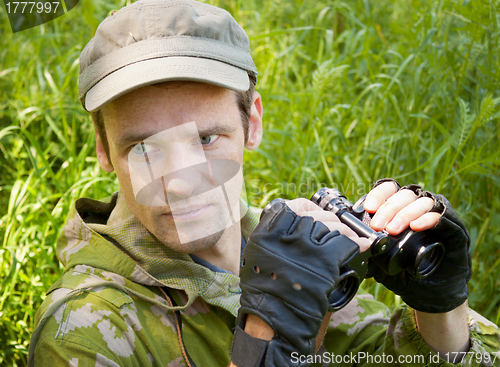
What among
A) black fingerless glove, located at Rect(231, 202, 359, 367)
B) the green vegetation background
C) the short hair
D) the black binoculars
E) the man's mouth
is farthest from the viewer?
the green vegetation background

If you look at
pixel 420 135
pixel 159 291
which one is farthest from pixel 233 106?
pixel 420 135

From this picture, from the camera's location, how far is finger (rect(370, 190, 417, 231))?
140cm

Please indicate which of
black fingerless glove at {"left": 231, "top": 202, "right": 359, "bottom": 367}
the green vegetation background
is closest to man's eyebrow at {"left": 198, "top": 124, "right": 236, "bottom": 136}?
black fingerless glove at {"left": 231, "top": 202, "right": 359, "bottom": 367}

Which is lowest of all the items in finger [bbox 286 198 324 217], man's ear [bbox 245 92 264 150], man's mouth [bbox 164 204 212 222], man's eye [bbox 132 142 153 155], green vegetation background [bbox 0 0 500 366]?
green vegetation background [bbox 0 0 500 366]

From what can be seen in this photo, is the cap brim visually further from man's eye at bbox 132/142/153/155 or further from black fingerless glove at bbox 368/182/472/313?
black fingerless glove at bbox 368/182/472/313

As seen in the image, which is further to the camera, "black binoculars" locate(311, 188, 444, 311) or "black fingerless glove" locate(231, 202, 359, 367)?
"black binoculars" locate(311, 188, 444, 311)

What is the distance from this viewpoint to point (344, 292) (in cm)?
124

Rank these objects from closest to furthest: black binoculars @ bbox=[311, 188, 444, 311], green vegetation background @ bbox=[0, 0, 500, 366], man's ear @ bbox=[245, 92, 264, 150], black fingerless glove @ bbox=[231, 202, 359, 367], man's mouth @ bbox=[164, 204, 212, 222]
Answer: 1. black fingerless glove @ bbox=[231, 202, 359, 367]
2. black binoculars @ bbox=[311, 188, 444, 311]
3. man's mouth @ bbox=[164, 204, 212, 222]
4. man's ear @ bbox=[245, 92, 264, 150]
5. green vegetation background @ bbox=[0, 0, 500, 366]

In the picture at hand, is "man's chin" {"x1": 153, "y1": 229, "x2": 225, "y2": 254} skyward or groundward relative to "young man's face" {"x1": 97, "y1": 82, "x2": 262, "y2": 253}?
groundward

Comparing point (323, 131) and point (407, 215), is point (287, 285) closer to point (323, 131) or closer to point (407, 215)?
point (407, 215)

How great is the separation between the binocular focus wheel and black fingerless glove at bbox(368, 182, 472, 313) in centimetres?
31

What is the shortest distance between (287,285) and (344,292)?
0.71ft

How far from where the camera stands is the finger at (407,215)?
1380 millimetres

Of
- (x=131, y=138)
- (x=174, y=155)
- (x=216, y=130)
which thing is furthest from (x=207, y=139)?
(x=131, y=138)
